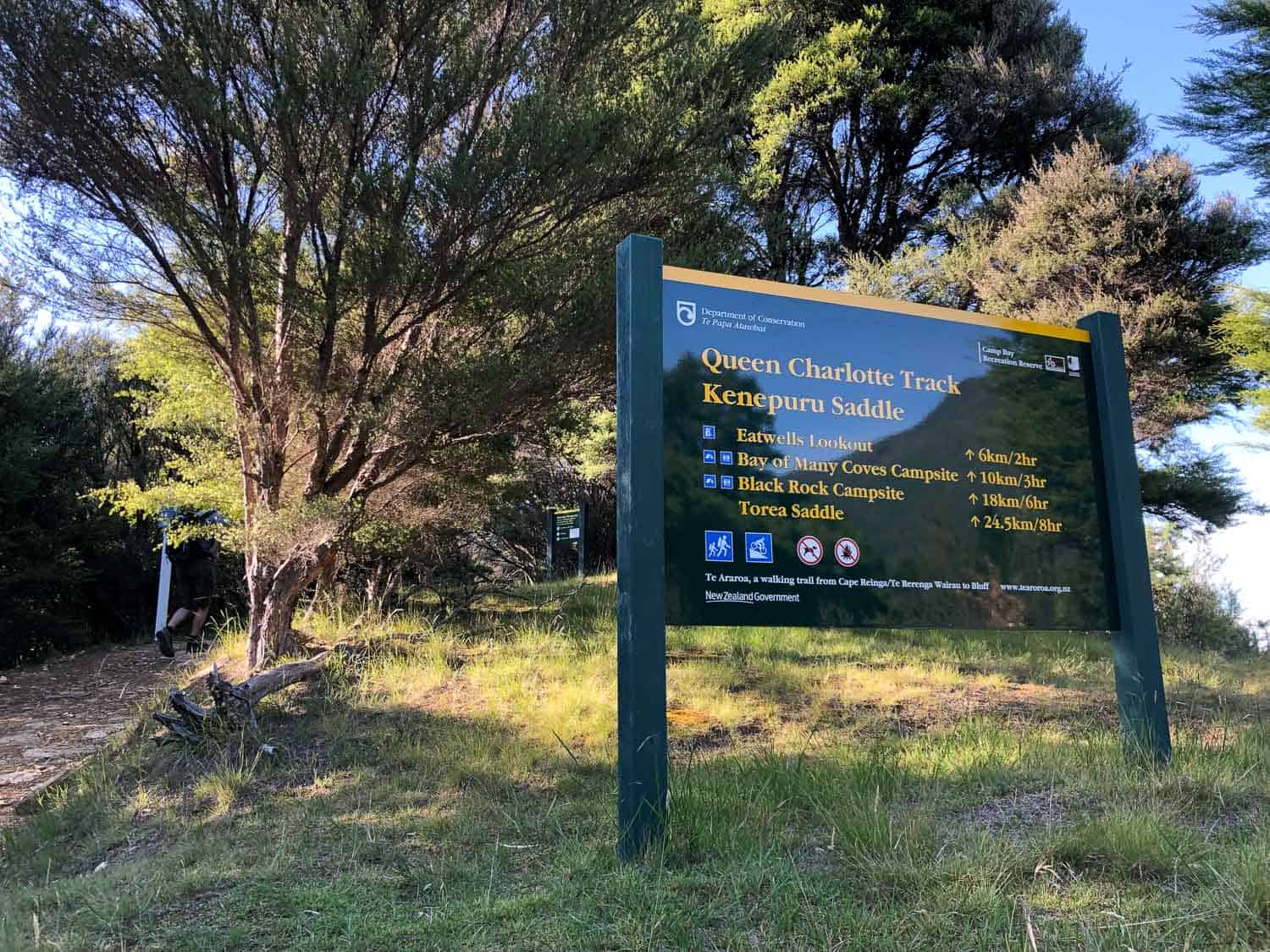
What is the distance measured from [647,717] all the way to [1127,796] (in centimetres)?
218

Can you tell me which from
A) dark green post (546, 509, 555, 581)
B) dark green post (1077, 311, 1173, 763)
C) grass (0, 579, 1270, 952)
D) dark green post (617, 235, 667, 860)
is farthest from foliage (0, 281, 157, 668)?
dark green post (1077, 311, 1173, 763)

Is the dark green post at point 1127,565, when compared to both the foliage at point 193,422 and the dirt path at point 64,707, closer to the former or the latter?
the dirt path at point 64,707

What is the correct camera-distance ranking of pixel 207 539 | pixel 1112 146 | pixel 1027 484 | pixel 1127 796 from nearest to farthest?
1. pixel 1127 796
2. pixel 1027 484
3. pixel 207 539
4. pixel 1112 146

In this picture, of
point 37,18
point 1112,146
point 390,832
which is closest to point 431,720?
point 390,832

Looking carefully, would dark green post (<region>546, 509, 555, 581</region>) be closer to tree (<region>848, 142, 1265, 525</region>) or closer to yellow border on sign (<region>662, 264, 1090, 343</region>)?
tree (<region>848, 142, 1265, 525</region>)

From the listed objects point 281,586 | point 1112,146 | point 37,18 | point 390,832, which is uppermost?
point 1112,146

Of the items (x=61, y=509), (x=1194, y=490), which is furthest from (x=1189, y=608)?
(x=61, y=509)

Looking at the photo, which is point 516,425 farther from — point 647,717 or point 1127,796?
point 1127,796

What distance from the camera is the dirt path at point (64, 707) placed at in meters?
5.97

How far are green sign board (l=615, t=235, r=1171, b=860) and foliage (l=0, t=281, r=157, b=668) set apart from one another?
10657 millimetres

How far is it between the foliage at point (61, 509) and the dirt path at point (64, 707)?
84 cm

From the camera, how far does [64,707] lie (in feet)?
26.4

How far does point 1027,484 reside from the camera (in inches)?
171

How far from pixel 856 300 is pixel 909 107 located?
14727 millimetres
